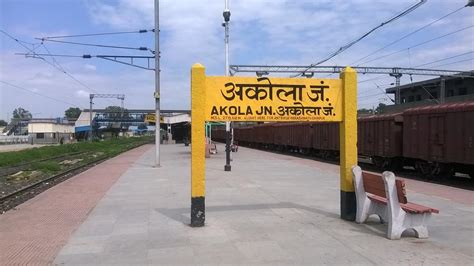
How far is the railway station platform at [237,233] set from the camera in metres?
6.76

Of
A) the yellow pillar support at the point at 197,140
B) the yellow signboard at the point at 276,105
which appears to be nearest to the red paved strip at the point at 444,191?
the yellow signboard at the point at 276,105

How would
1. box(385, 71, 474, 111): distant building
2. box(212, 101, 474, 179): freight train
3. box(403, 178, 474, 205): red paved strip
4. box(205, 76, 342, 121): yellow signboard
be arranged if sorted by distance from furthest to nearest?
box(385, 71, 474, 111): distant building, box(212, 101, 474, 179): freight train, box(403, 178, 474, 205): red paved strip, box(205, 76, 342, 121): yellow signboard

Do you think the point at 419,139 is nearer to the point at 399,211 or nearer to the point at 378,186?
the point at 378,186

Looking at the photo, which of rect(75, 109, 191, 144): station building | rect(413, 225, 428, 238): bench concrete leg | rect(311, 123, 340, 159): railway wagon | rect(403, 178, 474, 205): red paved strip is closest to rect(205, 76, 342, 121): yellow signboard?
rect(413, 225, 428, 238): bench concrete leg

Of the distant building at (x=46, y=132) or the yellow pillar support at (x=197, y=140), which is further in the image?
the distant building at (x=46, y=132)

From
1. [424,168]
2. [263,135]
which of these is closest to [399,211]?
[424,168]

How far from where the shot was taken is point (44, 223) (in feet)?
31.2

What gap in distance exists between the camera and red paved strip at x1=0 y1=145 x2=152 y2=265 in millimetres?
7078

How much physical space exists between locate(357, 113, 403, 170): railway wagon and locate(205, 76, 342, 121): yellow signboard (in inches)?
521

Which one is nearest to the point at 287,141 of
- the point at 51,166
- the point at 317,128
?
the point at 317,128

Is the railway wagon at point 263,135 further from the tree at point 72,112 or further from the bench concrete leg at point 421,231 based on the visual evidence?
the tree at point 72,112

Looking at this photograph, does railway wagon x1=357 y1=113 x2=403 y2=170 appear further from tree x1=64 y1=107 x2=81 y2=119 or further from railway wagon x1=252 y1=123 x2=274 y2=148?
tree x1=64 y1=107 x2=81 y2=119

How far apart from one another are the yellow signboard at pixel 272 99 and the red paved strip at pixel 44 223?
10.4 feet

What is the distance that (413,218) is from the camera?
25.9 feet
